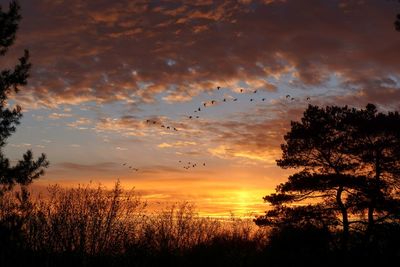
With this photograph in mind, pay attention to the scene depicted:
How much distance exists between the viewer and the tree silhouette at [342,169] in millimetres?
23922

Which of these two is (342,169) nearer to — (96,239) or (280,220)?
(280,220)

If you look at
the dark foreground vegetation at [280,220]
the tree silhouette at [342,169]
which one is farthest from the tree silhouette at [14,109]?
A: the tree silhouette at [342,169]

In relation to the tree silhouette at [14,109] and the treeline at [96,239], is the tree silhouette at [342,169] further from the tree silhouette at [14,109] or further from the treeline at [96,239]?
the tree silhouette at [14,109]

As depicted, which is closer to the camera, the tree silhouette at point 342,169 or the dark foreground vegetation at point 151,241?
the dark foreground vegetation at point 151,241

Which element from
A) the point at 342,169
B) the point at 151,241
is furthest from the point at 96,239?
the point at 342,169

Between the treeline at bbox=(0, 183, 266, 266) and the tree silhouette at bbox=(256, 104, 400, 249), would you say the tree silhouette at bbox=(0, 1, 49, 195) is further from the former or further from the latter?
the tree silhouette at bbox=(256, 104, 400, 249)

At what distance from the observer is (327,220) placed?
2427 centimetres

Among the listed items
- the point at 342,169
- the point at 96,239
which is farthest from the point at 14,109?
the point at 342,169

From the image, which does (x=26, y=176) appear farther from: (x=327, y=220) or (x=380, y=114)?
(x=380, y=114)

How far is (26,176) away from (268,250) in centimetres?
1360

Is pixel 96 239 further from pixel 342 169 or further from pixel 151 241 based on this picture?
pixel 342 169

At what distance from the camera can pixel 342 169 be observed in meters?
24.7

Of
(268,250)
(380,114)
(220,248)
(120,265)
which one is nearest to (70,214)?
(120,265)

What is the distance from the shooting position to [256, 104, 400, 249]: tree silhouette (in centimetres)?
2392
